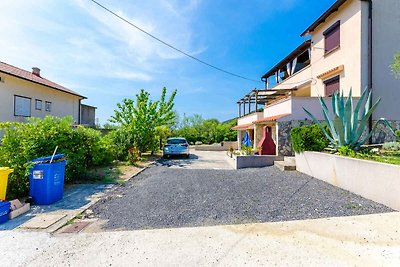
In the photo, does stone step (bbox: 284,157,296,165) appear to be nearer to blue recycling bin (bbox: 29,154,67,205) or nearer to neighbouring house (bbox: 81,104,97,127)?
blue recycling bin (bbox: 29,154,67,205)

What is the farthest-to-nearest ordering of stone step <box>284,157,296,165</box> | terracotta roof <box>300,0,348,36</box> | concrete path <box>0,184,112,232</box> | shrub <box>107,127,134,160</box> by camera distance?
shrub <box>107,127,134,160</box>
terracotta roof <box>300,0,348,36</box>
stone step <box>284,157,296,165</box>
concrete path <box>0,184,112,232</box>

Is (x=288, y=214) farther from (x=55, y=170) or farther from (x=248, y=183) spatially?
(x=55, y=170)

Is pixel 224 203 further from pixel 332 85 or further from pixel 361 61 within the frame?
pixel 332 85

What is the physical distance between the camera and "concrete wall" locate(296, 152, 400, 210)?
501 centimetres

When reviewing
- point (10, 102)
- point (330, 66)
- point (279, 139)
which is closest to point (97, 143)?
point (279, 139)

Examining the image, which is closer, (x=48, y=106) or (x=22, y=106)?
(x=22, y=106)

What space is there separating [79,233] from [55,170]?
2705 millimetres

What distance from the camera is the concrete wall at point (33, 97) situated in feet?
46.1

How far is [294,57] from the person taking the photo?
62.4 feet

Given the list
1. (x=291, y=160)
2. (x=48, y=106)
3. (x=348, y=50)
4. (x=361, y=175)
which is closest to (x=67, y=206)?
(x=361, y=175)

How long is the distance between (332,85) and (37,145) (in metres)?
15.0

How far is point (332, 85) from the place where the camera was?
13344mm

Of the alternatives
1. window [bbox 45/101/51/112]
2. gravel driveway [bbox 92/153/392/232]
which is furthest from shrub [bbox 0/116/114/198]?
window [bbox 45/101/51/112]

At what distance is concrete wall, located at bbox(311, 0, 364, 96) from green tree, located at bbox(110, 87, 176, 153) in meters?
11.4
